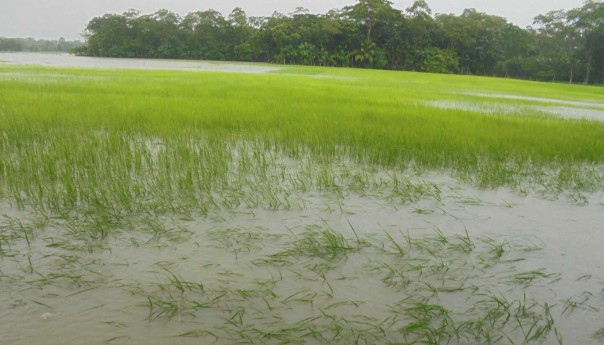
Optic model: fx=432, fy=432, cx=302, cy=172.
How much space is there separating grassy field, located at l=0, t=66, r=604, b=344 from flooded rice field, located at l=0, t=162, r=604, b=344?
0.05 feet

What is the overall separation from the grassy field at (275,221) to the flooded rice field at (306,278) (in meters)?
0.01

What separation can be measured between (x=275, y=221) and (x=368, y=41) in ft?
196

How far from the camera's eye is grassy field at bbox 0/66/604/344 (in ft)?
8.02

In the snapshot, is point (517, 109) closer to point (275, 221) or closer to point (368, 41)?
point (275, 221)

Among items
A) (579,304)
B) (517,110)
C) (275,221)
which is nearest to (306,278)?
(275,221)

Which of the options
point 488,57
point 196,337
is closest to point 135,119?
point 196,337

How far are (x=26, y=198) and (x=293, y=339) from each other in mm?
3159

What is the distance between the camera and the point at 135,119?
816 cm

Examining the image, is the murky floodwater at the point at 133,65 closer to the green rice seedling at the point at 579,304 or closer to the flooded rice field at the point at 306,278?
the flooded rice field at the point at 306,278

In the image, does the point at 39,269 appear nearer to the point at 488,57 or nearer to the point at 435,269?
the point at 435,269

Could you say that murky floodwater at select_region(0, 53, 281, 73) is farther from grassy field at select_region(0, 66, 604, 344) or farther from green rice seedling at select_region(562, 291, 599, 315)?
green rice seedling at select_region(562, 291, 599, 315)

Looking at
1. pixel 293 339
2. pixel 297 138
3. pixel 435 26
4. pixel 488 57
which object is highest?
pixel 435 26

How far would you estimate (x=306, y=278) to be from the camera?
283 centimetres

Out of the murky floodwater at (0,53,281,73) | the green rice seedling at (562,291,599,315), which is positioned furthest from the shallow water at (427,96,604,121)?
the murky floodwater at (0,53,281,73)
